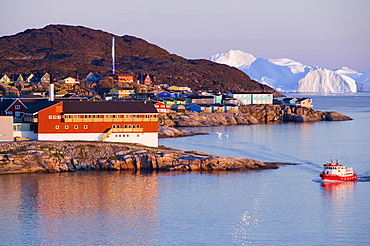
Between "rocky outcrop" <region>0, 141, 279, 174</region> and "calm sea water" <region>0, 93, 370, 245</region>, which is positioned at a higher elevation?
"rocky outcrop" <region>0, 141, 279, 174</region>

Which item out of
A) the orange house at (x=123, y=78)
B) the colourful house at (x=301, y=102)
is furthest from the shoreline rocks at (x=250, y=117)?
the orange house at (x=123, y=78)

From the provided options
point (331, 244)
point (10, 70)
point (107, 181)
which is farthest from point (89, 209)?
point (10, 70)

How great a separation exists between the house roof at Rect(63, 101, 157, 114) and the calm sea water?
908cm

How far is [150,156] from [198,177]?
507 cm

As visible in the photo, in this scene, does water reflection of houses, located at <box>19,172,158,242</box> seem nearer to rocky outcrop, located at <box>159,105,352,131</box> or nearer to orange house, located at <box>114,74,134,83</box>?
rocky outcrop, located at <box>159,105,352,131</box>

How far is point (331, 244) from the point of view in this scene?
29953 mm

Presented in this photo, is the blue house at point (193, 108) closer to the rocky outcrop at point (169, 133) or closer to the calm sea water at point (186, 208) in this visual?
the rocky outcrop at point (169, 133)

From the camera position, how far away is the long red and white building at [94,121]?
54.3 m

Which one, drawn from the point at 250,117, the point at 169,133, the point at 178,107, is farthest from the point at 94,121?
the point at 250,117

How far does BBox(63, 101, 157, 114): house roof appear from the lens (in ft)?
181

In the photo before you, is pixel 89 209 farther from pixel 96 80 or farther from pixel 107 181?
pixel 96 80

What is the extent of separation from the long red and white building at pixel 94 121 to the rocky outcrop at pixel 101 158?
3788 millimetres

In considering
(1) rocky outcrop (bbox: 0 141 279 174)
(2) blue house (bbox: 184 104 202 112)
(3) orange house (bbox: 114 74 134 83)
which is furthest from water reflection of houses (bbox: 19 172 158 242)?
(3) orange house (bbox: 114 74 134 83)

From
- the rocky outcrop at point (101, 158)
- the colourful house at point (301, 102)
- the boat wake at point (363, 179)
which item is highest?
the colourful house at point (301, 102)
